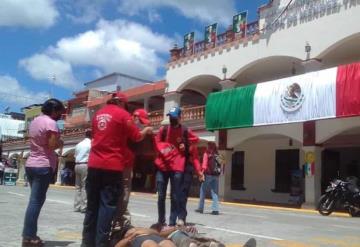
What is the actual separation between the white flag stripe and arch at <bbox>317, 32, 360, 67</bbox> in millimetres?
1453

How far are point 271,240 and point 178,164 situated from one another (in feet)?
5.74

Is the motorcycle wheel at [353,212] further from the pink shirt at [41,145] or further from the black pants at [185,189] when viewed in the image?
the pink shirt at [41,145]

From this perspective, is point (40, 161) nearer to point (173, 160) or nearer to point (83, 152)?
point (173, 160)

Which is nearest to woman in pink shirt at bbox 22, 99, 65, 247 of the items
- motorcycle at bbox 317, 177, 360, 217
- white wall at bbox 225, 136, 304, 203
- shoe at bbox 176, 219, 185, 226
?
shoe at bbox 176, 219, 185, 226

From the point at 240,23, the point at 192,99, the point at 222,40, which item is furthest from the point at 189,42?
the point at 192,99

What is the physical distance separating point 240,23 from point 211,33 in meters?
2.15

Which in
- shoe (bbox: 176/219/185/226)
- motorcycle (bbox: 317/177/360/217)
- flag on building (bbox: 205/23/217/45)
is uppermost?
flag on building (bbox: 205/23/217/45)

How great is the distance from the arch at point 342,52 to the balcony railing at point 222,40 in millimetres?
3347

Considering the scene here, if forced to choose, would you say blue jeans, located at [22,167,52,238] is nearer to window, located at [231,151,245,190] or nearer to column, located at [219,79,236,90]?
column, located at [219,79,236,90]

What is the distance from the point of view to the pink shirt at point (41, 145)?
6.16 metres

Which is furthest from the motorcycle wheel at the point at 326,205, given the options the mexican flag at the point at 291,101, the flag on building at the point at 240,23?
the flag on building at the point at 240,23

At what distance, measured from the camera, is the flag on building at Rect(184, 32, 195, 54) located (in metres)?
26.7

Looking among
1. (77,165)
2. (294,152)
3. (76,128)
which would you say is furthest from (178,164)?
(76,128)

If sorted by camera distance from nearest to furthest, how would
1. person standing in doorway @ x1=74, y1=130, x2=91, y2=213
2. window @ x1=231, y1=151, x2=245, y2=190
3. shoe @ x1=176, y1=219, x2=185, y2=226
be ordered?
shoe @ x1=176, y1=219, x2=185, y2=226
person standing in doorway @ x1=74, y1=130, x2=91, y2=213
window @ x1=231, y1=151, x2=245, y2=190
